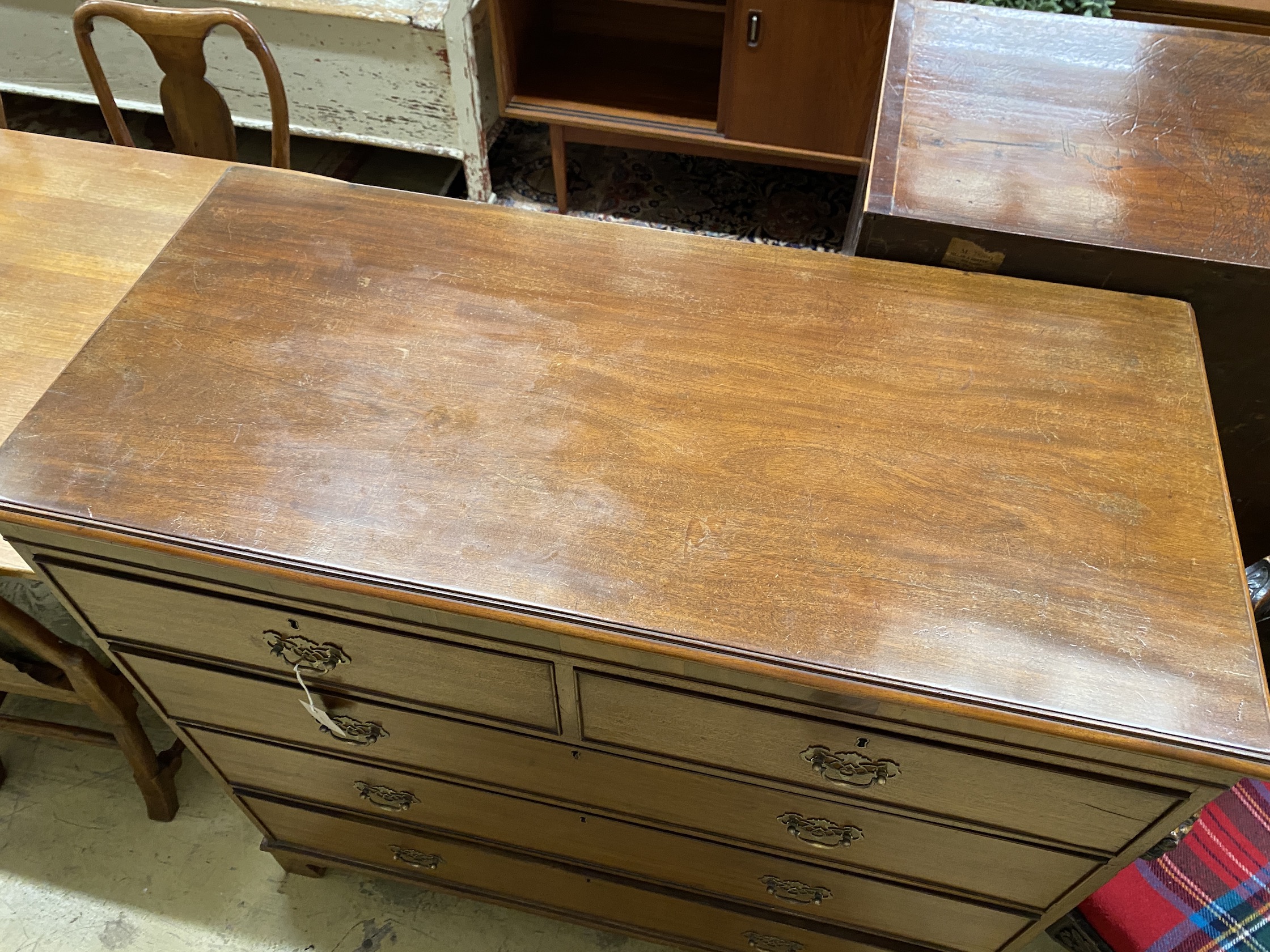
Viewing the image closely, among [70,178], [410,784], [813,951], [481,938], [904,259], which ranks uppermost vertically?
[904,259]

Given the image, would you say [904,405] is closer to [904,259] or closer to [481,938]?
[904,259]

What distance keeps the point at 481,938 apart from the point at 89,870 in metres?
0.69

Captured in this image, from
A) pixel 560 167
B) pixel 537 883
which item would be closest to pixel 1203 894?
pixel 537 883

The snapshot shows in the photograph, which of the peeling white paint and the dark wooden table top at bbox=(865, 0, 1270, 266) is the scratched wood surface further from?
the dark wooden table top at bbox=(865, 0, 1270, 266)

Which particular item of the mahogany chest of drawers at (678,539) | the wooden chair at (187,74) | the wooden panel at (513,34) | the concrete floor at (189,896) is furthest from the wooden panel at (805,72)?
the concrete floor at (189,896)

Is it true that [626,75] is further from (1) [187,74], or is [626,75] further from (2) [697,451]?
(2) [697,451]

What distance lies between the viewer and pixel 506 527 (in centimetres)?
80

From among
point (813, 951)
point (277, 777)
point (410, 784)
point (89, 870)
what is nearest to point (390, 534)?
point (410, 784)

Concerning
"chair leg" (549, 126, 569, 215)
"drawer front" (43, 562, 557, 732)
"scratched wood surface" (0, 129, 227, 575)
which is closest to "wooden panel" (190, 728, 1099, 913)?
"drawer front" (43, 562, 557, 732)

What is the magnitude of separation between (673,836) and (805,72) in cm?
167

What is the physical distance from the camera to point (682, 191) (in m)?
2.45

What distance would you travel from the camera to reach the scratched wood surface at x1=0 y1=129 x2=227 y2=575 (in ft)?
3.97

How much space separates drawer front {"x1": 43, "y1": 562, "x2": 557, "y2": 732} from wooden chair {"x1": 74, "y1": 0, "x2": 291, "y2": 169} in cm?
87

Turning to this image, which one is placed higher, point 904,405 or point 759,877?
point 904,405
